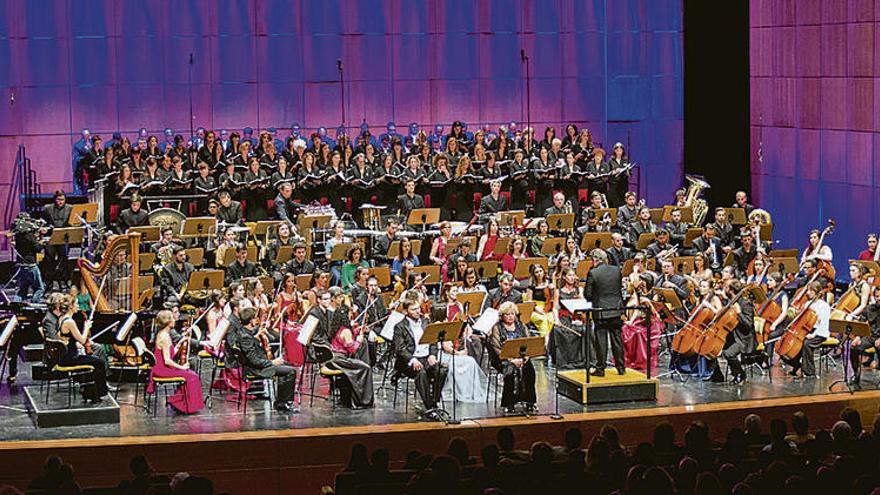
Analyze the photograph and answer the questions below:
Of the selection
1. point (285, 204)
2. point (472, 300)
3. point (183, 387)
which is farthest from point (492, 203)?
point (183, 387)

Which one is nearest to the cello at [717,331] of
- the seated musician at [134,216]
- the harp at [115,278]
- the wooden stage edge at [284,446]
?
the wooden stage edge at [284,446]

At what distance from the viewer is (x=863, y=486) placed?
25.1 ft

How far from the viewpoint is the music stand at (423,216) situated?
18.2 metres

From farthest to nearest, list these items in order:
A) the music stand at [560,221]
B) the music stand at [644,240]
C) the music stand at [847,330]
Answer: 1. the music stand at [560,221]
2. the music stand at [644,240]
3. the music stand at [847,330]

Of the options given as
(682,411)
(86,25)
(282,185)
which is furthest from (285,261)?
(86,25)

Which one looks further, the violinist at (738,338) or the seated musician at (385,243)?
the seated musician at (385,243)

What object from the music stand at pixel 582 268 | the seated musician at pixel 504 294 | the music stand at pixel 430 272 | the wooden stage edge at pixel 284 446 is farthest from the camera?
the music stand at pixel 582 268

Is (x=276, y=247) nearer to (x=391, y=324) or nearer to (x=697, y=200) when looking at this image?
(x=391, y=324)

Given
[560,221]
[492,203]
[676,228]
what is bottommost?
[676,228]

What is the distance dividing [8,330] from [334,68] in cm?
1165

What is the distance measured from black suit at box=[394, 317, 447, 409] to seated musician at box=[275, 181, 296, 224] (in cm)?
570

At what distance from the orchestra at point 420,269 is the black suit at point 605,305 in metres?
0.02

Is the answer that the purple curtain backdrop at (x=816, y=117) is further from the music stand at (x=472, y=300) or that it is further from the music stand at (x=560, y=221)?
the music stand at (x=472, y=300)

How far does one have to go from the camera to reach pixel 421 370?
13.1 meters
